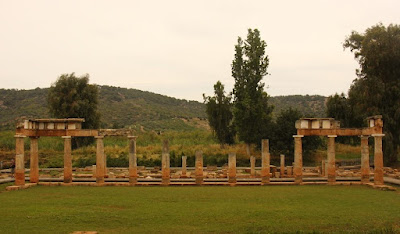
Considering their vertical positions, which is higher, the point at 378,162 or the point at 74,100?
the point at 74,100

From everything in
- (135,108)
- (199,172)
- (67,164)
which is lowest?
(199,172)

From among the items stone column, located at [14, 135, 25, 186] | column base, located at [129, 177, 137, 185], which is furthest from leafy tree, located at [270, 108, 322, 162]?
stone column, located at [14, 135, 25, 186]

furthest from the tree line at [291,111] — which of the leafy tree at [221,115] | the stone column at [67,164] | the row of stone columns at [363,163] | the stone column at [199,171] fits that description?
the stone column at [67,164]

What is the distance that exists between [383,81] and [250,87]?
11.2 meters

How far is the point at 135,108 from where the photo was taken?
8481cm

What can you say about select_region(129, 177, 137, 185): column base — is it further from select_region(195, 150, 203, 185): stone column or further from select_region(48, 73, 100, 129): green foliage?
select_region(48, 73, 100, 129): green foliage

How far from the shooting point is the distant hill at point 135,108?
73250 millimetres

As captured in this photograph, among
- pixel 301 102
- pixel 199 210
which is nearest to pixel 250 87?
pixel 199 210

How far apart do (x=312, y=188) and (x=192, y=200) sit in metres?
8.18

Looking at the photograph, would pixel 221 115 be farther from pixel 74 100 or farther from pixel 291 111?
pixel 74 100

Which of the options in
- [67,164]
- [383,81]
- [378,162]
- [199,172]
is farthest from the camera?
[383,81]

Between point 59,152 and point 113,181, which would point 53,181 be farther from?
point 59,152

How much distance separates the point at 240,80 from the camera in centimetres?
4244

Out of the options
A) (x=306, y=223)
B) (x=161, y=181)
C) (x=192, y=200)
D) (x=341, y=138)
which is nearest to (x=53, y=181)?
(x=161, y=181)
